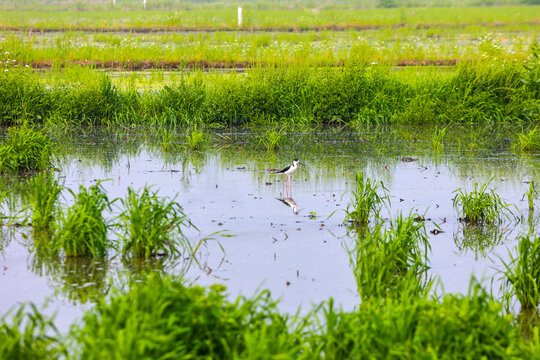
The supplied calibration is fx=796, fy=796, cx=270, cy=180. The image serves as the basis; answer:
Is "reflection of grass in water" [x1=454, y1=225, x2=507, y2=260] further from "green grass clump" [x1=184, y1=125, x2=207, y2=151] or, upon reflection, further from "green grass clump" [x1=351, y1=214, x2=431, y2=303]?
"green grass clump" [x1=184, y1=125, x2=207, y2=151]

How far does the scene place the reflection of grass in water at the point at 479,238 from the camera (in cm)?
784

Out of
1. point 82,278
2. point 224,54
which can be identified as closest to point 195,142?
point 82,278

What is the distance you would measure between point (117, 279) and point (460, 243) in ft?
11.3

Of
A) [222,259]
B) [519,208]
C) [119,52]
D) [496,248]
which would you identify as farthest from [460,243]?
[119,52]

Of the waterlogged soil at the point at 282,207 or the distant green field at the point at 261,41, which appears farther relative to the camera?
the distant green field at the point at 261,41

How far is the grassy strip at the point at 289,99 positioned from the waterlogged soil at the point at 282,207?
117 centimetres

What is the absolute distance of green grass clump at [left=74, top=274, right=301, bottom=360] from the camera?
4383 millimetres

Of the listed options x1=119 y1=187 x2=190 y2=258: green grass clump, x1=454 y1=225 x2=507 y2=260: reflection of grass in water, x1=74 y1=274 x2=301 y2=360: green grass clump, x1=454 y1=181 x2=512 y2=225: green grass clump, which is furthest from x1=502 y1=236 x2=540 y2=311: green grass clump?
x1=119 y1=187 x2=190 y2=258: green grass clump

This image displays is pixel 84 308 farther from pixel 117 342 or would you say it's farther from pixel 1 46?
pixel 1 46

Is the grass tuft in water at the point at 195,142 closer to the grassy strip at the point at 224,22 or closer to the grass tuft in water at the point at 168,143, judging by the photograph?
the grass tuft in water at the point at 168,143

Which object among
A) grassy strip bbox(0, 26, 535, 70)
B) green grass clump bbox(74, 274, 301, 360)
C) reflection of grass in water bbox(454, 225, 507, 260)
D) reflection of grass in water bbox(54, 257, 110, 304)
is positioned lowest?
reflection of grass in water bbox(54, 257, 110, 304)

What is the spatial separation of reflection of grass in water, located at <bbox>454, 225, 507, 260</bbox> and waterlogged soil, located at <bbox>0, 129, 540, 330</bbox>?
0.02 metres

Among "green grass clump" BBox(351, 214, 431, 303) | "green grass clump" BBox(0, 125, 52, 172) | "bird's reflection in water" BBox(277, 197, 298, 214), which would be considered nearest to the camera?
"green grass clump" BBox(351, 214, 431, 303)

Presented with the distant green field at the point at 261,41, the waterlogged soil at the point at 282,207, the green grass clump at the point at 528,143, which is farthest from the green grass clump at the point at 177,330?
the distant green field at the point at 261,41
